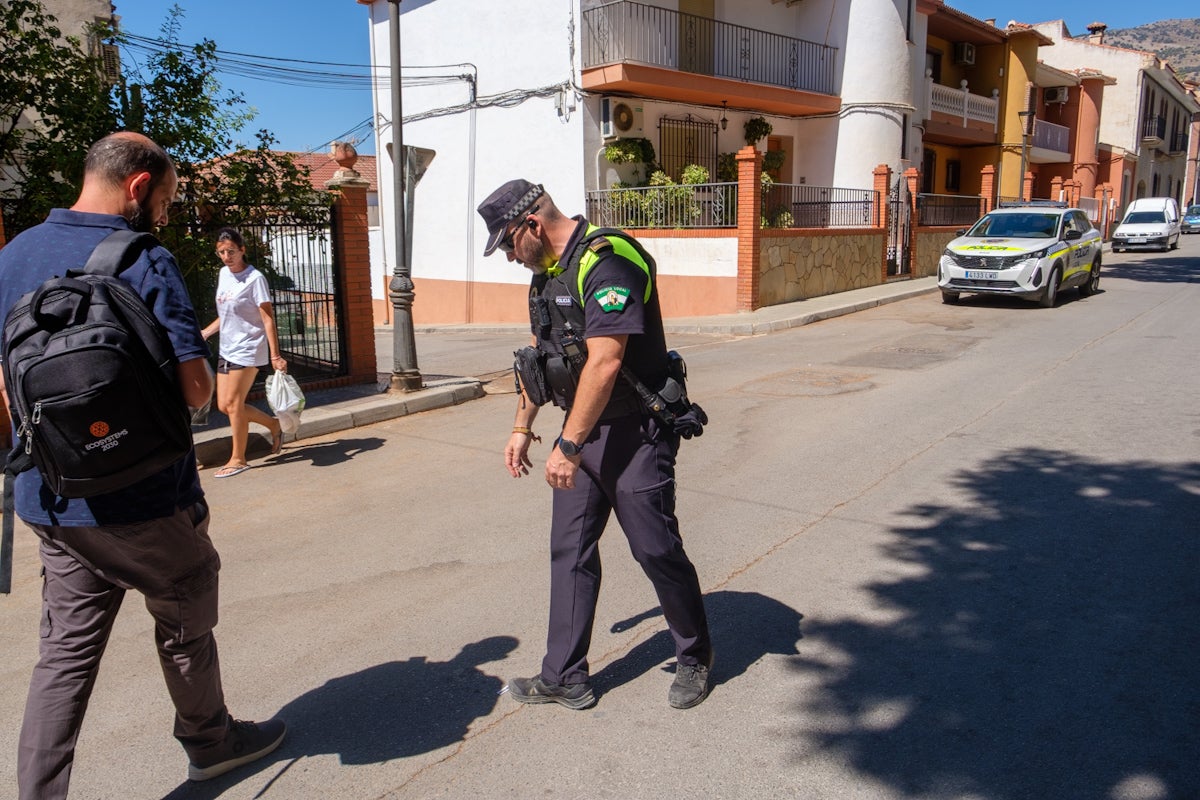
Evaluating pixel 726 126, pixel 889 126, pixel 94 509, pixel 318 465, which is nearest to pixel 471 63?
pixel 726 126

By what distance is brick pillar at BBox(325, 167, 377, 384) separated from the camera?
9438mm

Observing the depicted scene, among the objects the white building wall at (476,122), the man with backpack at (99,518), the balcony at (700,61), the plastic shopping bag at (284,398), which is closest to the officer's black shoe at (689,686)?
the man with backpack at (99,518)

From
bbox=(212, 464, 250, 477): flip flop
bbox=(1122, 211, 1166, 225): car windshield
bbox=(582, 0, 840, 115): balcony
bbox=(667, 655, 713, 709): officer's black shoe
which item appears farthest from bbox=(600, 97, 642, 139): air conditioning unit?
bbox=(1122, 211, 1166, 225): car windshield

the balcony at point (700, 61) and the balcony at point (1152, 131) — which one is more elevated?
the balcony at point (1152, 131)

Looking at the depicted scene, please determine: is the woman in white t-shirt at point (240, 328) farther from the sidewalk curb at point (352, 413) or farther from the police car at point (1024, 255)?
the police car at point (1024, 255)

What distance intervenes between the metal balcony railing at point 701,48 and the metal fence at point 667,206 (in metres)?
2.53

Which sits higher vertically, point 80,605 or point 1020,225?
point 1020,225

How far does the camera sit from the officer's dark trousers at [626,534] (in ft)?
10.1

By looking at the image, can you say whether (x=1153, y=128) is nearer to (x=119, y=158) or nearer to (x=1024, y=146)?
(x=1024, y=146)

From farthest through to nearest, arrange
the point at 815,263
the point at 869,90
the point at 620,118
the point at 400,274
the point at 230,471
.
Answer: the point at 869,90, the point at 620,118, the point at 815,263, the point at 400,274, the point at 230,471

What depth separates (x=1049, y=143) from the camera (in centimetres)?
3425

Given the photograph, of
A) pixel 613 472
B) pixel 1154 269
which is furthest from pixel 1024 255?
pixel 613 472

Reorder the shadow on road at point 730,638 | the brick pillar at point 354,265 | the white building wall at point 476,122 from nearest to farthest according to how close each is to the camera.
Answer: the shadow on road at point 730,638, the brick pillar at point 354,265, the white building wall at point 476,122

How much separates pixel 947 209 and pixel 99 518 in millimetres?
23983
